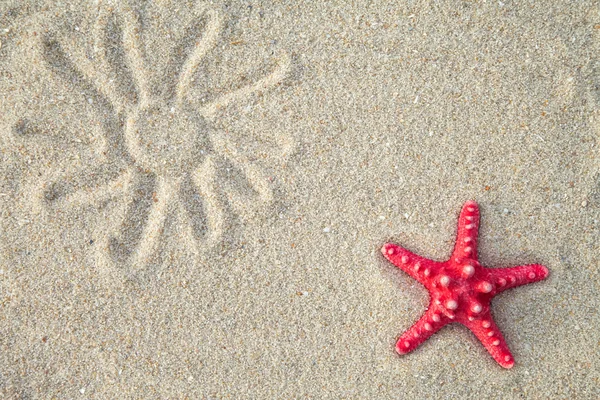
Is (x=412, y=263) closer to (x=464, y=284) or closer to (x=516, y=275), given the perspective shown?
(x=464, y=284)

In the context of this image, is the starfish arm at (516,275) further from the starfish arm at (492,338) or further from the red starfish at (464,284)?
the starfish arm at (492,338)

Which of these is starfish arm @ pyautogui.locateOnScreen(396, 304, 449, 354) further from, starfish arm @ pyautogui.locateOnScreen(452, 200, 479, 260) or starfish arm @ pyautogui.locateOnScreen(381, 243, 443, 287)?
starfish arm @ pyautogui.locateOnScreen(452, 200, 479, 260)

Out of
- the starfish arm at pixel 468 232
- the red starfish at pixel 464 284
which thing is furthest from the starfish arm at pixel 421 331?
the starfish arm at pixel 468 232

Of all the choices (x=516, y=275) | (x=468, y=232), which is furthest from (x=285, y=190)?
(x=516, y=275)

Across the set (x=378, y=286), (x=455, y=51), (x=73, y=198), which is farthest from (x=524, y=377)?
(x=73, y=198)

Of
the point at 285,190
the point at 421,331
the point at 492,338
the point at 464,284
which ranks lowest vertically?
the point at 492,338
